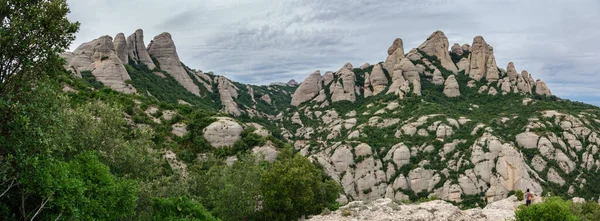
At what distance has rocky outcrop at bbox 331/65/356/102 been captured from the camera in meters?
143

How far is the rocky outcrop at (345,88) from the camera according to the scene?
468 feet

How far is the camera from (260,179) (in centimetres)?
3441

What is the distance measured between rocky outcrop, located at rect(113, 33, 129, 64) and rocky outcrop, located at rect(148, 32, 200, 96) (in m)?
17.2

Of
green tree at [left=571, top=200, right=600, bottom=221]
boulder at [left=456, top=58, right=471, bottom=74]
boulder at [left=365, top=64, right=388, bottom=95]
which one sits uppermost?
boulder at [left=456, top=58, right=471, bottom=74]

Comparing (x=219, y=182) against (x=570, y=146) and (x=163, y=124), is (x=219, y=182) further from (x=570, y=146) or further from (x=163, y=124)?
(x=570, y=146)

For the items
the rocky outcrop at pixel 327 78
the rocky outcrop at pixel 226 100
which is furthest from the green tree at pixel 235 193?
the rocky outcrop at pixel 327 78

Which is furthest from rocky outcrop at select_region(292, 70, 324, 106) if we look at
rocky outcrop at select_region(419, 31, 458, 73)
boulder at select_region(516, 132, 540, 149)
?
boulder at select_region(516, 132, 540, 149)

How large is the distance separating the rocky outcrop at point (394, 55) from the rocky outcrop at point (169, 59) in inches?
3119

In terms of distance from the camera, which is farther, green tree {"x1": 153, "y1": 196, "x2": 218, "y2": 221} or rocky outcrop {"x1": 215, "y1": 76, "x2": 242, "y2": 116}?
rocky outcrop {"x1": 215, "y1": 76, "x2": 242, "y2": 116}

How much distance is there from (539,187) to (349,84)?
279 feet

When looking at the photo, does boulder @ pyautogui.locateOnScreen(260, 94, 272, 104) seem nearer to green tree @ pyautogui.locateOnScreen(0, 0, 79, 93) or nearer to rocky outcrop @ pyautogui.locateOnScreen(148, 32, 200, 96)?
rocky outcrop @ pyautogui.locateOnScreen(148, 32, 200, 96)

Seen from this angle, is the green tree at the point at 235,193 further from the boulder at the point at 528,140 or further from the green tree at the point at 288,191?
the boulder at the point at 528,140

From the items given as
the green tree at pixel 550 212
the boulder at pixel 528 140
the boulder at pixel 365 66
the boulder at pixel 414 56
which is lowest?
the boulder at pixel 528 140

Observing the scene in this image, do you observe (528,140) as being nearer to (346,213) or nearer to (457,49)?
(346,213)
